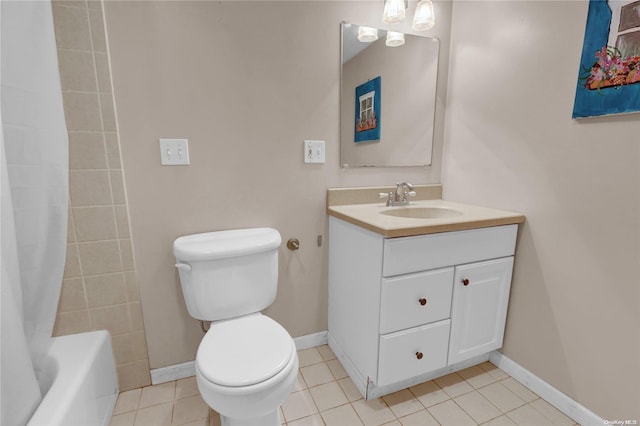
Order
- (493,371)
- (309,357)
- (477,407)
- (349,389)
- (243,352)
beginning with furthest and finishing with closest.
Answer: (309,357) < (493,371) < (349,389) < (477,407) < (243,352)

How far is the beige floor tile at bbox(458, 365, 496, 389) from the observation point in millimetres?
1447

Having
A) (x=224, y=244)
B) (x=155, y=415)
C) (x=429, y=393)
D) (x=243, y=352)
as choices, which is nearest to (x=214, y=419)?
(x=155, y=415)

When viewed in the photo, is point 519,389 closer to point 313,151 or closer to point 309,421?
point 309,421

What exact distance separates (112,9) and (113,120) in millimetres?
416

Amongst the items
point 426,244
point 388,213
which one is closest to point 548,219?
point 426,244

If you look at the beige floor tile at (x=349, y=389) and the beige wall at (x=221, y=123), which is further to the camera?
the beige floor tile at (x=349, y=389)

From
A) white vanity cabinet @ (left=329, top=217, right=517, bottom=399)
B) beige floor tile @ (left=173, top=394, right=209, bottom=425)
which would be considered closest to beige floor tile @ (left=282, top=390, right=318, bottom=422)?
white vanity cabinet @ (left=329, top=217, right=517, bottom=399)

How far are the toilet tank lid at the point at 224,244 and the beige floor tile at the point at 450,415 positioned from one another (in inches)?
39.9

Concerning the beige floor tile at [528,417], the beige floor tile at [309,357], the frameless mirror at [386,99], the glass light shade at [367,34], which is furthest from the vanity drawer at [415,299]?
the glass light shade at [367,34]

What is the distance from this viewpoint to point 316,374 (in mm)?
1514

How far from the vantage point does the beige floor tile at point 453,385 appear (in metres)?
1.40

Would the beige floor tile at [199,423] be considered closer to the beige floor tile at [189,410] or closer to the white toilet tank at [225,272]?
the beige floor tile at [189,410]

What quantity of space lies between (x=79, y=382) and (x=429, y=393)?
1428mm

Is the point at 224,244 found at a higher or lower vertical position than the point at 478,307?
higher
